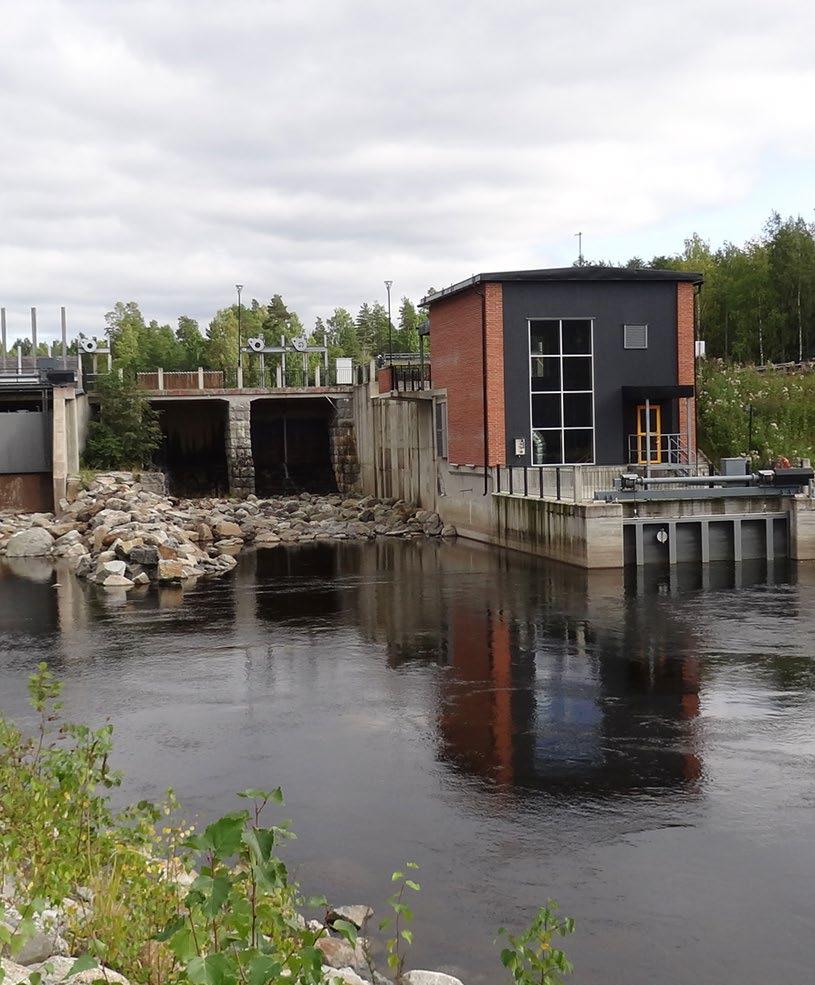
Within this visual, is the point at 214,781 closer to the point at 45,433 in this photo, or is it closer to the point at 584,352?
the point at 584,352

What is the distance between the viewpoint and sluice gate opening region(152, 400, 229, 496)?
200ft

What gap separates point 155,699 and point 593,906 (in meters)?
9.49

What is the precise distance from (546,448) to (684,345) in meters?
5.83

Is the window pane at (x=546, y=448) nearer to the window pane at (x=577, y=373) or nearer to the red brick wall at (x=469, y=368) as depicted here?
the red brick wall at (x=469, y=368)

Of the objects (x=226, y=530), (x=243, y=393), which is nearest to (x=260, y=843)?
(x=226, y=530)

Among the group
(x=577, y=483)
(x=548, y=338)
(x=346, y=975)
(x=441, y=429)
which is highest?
(x=548, y=338)

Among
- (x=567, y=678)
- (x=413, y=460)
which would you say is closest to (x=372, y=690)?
(x=567, y=678)

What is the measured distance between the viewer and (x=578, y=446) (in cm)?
3875

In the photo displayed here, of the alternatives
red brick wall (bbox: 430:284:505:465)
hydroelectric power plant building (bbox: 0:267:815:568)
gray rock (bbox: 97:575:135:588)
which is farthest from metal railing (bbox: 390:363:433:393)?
gray rock (bbox: 97:575:135:588)

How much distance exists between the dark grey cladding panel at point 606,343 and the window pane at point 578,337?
0.86ft

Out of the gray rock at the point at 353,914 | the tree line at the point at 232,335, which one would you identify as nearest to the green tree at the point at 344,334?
the tree line at the point at 232,335

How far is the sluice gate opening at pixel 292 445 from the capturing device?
6169 centimetres

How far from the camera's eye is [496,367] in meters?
37.7

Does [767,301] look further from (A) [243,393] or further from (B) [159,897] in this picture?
(B) [159,897]
